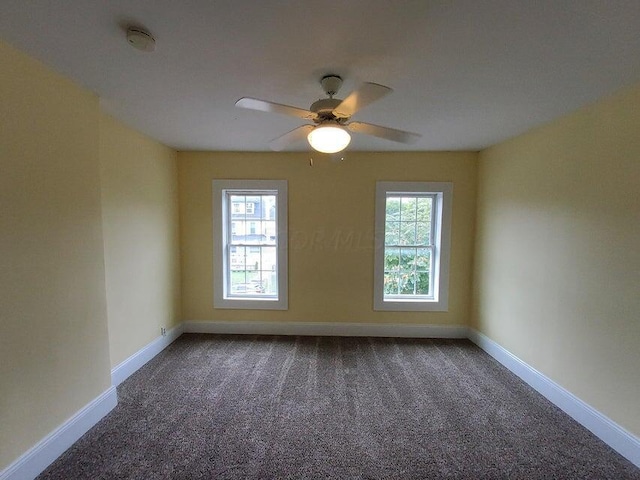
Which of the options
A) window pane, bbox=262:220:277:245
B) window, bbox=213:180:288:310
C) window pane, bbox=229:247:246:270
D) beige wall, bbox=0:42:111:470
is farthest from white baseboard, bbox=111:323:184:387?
window pane, bbox=262:220:277:245

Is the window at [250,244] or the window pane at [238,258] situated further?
the window pane at [238,258]

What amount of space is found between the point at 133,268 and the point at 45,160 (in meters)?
1.36

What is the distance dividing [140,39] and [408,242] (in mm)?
3248

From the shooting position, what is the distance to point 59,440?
175 cm

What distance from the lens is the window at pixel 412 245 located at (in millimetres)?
3562

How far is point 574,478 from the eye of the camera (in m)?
1.66

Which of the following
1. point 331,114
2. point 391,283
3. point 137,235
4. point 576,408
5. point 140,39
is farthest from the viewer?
point 391,283

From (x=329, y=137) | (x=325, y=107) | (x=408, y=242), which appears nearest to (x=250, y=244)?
(x=408, y=242)

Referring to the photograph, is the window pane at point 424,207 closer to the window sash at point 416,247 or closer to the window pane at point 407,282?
the window sash at point 416,247

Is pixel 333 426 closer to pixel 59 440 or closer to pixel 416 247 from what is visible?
pixel 59 440

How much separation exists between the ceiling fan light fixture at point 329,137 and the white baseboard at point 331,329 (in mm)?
2574

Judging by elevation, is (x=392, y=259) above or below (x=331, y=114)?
below

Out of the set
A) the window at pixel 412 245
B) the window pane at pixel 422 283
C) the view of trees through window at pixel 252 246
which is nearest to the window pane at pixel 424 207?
the window at pixel 412 245

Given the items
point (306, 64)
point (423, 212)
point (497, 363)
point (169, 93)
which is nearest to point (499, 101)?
point (306, 64)
